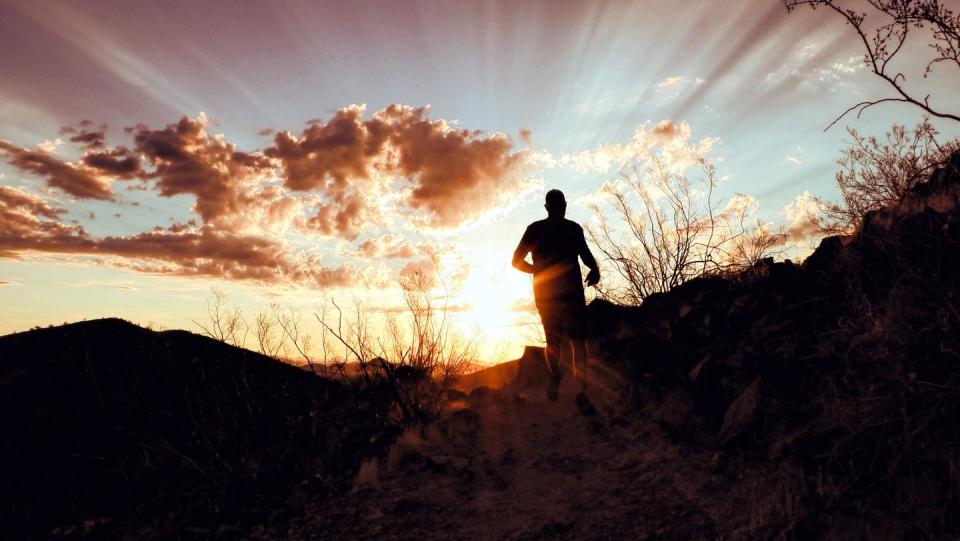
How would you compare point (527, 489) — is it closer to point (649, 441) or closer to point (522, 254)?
point (649, 441)

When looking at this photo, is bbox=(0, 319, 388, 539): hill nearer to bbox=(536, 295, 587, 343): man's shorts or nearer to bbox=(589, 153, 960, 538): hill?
bbox=(536, 295, 587, 343): man's shorts

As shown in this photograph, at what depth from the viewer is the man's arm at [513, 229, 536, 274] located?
6.15m

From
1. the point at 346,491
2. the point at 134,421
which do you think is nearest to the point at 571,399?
the point at 346,491

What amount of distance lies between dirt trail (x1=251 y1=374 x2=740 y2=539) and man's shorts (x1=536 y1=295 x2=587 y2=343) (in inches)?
36.5

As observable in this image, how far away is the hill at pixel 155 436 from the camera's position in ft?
13.9

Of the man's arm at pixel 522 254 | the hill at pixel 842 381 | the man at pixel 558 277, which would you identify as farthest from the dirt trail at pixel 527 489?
the man's arm at pixel 522 254

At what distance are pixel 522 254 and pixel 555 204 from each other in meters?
0.71

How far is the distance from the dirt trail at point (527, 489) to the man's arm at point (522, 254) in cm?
186

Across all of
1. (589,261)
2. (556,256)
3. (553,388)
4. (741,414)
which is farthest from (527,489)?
(589,261)

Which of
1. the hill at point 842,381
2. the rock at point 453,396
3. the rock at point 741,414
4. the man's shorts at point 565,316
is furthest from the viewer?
the rock at point 453,396

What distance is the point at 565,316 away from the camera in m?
5.88

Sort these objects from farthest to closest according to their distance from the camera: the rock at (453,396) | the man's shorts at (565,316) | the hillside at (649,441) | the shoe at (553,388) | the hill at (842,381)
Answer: the rock at (453,396), the shoe at (553,388), the man's shorts at (565,316), the hillside at (649,441), the hill at (842,381)

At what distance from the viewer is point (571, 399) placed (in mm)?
6512

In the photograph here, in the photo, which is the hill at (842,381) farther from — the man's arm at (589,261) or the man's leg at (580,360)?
the man's arm at (589,261)
